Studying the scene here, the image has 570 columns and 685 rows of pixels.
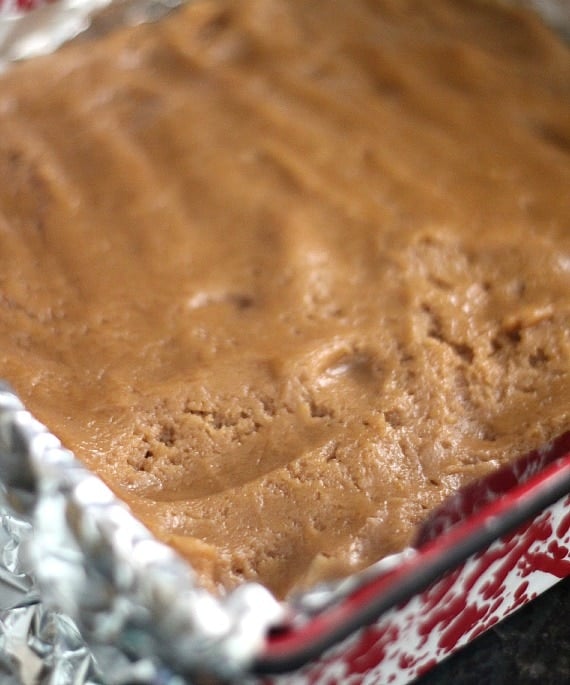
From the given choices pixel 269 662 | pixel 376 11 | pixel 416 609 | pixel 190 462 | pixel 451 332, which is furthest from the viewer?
pixel 376 11

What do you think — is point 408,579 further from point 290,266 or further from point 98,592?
point 290,266

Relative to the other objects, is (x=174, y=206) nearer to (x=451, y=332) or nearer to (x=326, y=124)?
(x=326, y=124)

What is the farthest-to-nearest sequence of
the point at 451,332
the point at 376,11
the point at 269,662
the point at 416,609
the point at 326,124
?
the point at 376,11, the point at 326,124, the point at 451,332, the point at 416,609, the point at 269,662

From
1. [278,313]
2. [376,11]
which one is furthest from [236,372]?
[376,11]

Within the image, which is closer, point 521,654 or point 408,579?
point 408,579

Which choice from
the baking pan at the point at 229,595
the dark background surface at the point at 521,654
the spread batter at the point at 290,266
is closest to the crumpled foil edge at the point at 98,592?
the baking pan at the point at 229,595

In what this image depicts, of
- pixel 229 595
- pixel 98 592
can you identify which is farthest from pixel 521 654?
pixel 98 592
